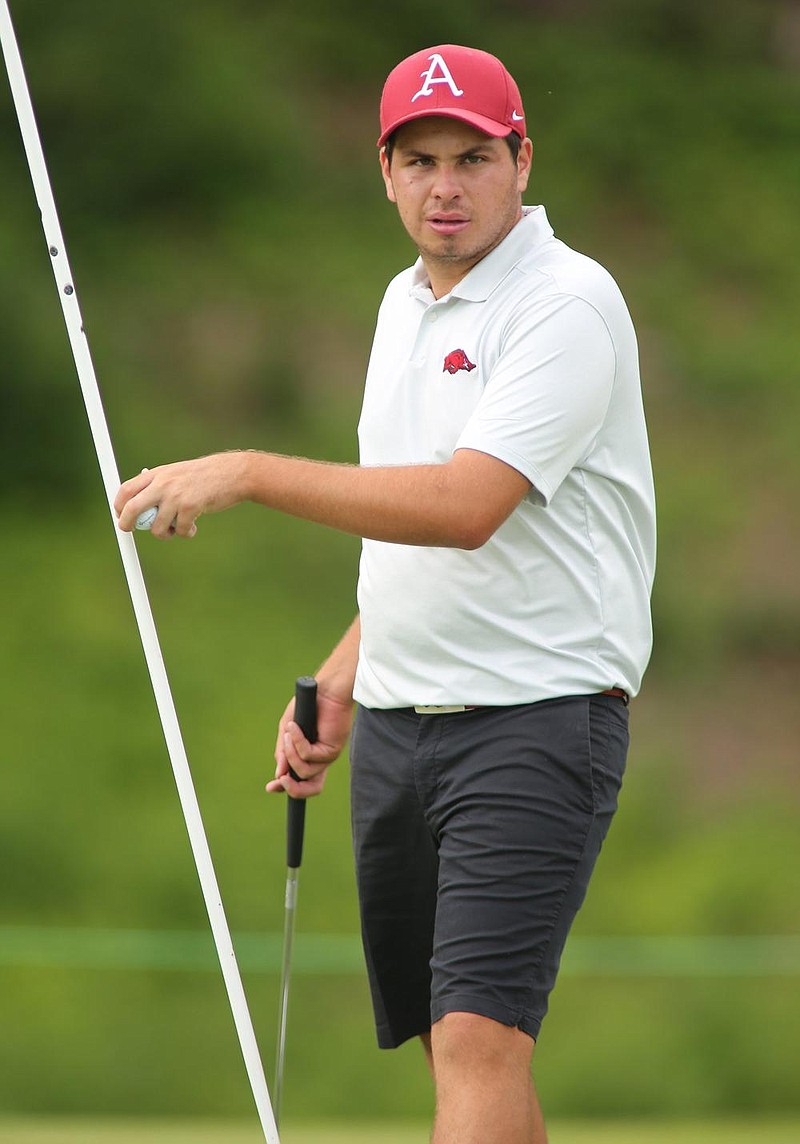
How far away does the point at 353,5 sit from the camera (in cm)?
678

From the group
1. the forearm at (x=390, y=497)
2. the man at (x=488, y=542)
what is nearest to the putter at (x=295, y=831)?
the man at (x=488, y=542)

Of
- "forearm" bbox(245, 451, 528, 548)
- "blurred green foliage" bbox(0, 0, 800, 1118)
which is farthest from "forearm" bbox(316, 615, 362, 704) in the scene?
"blurred green foliage" bbox(0, 0, 800, 1118)

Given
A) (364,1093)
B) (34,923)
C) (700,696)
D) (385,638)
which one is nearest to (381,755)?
(385,638)

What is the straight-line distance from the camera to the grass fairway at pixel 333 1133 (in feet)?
8.84

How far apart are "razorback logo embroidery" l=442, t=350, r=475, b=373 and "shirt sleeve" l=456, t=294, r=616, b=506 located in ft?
0.17

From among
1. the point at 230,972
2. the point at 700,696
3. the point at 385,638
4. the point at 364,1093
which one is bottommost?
the point at 364,1093

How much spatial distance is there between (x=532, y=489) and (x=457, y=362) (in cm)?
16

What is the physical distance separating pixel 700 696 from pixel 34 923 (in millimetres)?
2332

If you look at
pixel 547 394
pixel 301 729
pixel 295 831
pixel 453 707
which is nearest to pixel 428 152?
pixel 547 394

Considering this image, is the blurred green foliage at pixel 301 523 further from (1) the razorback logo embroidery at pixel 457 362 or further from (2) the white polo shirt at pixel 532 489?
(1) the razorback logo embroidery at pixel 457 362

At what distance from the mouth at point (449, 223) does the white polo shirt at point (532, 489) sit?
1.7 inches

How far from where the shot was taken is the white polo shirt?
156cm

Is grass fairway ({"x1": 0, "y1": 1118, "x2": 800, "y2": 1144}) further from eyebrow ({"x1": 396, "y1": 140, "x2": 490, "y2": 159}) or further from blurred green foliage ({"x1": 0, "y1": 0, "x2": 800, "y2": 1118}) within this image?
eyebrow ({"x1": 396, "y1": 140, "x2": 490, "y2": 159})

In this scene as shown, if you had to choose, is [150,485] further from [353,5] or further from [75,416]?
[353,5]
